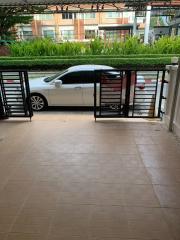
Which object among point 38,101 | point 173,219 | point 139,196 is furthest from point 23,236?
point 38,101

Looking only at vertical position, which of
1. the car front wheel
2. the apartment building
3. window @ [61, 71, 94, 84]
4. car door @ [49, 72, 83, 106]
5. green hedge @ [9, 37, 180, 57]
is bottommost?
the car front wheel

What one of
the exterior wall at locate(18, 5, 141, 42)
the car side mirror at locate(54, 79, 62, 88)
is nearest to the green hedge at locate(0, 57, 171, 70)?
the car side mirror at locate(54, 79, 62, 88)

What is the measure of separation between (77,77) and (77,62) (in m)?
5.16

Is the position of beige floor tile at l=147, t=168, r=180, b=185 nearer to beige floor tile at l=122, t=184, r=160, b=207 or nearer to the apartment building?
beige floor tile at l=122, t=184, r=160, b=207

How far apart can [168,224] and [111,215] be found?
0.43 meters

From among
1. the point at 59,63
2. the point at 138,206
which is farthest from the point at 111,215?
the point at 59,63

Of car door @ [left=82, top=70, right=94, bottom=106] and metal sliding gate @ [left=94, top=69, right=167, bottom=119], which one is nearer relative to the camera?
metal sliding gate @ [left=94, top=69, right=167, bottom=119]

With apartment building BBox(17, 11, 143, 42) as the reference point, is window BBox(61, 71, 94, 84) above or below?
below

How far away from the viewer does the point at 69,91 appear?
526 cm

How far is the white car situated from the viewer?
5.26m

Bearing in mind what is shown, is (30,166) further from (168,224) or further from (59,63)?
(59,63)

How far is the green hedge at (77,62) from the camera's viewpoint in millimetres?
9906

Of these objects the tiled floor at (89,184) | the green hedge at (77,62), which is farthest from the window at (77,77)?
the green hedge at (77,62)

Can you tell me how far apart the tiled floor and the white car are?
1.96 m
